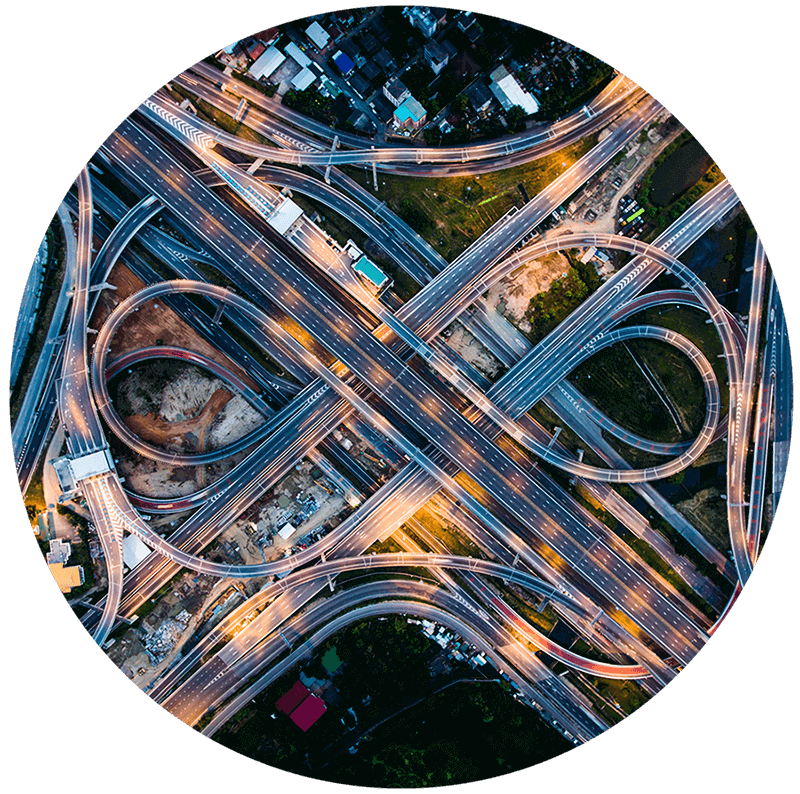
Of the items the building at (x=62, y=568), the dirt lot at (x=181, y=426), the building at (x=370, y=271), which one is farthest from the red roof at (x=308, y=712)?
the building at (x=370, y=271)

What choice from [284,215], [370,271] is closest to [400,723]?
[370,271]

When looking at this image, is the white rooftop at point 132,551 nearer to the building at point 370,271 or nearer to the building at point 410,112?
the building at point 370,271

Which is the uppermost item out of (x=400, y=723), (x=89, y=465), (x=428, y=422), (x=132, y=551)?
(x=89, y=465)

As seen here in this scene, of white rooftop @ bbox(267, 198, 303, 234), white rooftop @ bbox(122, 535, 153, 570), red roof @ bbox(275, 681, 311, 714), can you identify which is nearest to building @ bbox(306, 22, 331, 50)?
white rooftop @ bbox(267, 198, 303, 234)

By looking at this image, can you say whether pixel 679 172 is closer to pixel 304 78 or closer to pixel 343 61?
pixel 343 61

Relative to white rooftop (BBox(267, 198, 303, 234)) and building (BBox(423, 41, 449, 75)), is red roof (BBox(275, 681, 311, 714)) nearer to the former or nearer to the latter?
white rooftop (BBox(267, 198, 303, 234))

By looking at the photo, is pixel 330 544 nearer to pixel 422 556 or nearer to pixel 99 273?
pixel 422 556

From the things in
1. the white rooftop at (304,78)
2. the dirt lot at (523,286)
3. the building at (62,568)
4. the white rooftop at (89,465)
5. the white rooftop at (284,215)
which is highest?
the white rooftop at (304,78)
